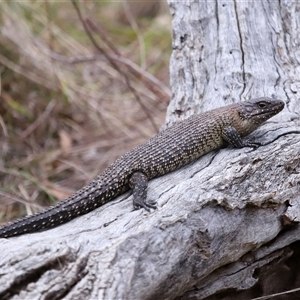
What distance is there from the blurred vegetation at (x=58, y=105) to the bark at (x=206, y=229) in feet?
6.80

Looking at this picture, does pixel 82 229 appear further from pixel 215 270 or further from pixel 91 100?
pixel 91 100

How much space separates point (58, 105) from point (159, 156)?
13.1ft

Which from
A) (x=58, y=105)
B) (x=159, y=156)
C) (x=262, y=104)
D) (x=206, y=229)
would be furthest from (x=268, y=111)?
(x=58, y=105)

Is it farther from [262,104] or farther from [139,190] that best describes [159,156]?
[262,104]

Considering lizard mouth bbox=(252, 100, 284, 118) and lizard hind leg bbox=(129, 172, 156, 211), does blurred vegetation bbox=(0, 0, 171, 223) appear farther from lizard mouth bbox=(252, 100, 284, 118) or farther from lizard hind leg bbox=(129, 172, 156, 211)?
lizard mouth bbox=(252, 100, 284, 118)

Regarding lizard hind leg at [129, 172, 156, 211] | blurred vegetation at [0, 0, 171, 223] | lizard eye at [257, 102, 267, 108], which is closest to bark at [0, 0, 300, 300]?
lizard hind leg at [129, 172, 156, 211]

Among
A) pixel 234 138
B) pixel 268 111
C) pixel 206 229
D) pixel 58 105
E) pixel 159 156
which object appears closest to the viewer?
pixel 206 229

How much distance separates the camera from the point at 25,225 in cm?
364

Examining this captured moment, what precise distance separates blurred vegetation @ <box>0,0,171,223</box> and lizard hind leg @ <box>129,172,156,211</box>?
212 centimetres

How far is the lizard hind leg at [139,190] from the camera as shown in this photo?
11.8 ft

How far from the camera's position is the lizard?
3703 mm

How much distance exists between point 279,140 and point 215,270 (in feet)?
4.05

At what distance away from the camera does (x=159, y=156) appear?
4.21m

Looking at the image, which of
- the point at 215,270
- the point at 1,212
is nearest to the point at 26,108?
the point at 1,212
